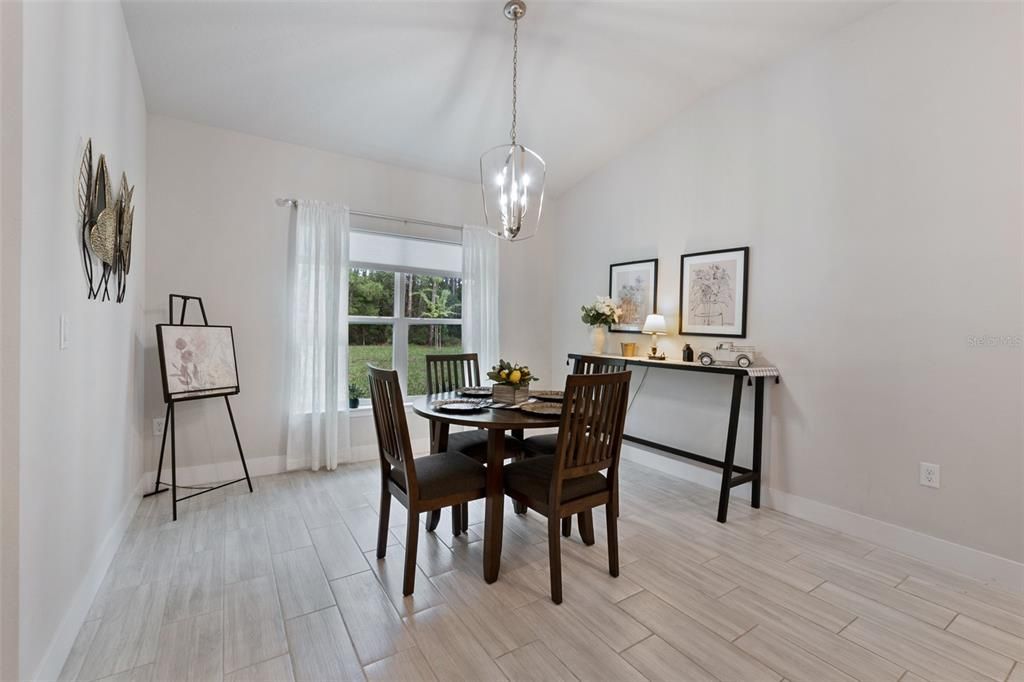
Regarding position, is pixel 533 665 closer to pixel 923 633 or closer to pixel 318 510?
pixel 923 633

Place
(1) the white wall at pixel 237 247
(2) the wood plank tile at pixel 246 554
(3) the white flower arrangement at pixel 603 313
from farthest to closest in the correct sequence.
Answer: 1. (3) the white flower arrangement at pixel 603 313
2. (1) the white wall at pixel 237 247
3. (2) the wood plank tile at pixel 246 554

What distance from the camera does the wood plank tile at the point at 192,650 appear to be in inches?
60.5

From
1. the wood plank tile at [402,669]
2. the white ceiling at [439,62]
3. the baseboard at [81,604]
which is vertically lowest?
the wood plank tile at [402,669]

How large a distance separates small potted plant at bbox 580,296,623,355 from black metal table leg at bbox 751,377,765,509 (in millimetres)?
1367

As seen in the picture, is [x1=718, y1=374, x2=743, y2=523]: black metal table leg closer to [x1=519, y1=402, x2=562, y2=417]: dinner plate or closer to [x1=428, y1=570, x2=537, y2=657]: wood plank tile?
[x1=519, y1=402, x2=562, y2=417]: dinner plate

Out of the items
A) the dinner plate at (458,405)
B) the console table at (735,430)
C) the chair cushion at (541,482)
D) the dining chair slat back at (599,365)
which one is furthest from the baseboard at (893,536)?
the dinner plate at (458,405)

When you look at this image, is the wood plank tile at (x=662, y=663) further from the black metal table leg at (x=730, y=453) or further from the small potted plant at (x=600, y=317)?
the small potted plant at (x=600, y=317)

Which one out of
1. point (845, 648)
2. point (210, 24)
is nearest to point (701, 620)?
point (845, 648)

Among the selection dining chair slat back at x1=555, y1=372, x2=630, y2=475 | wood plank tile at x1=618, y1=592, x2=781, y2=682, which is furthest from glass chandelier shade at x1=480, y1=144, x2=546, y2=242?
wood plank tile at x1=618, y1=592, x2=781, y2=682

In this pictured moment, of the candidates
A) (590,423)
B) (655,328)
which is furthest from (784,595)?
(655,328)

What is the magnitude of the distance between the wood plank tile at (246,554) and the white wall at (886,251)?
3095 mm

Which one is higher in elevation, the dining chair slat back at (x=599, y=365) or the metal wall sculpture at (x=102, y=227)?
the metal wall sculpture at (x=102, y=227)

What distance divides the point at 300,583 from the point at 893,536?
3.21 m

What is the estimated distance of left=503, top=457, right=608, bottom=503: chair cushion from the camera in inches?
82.0
